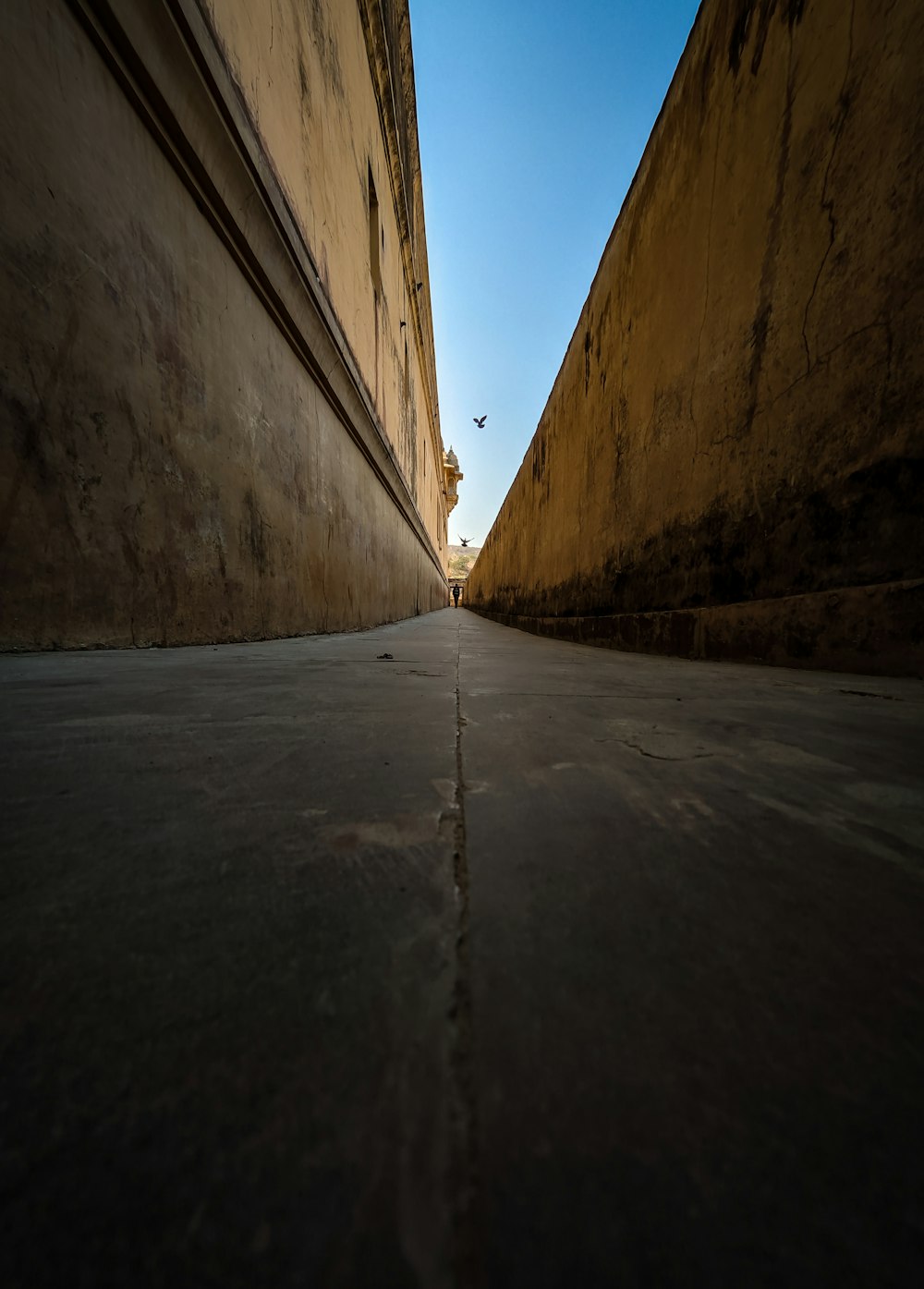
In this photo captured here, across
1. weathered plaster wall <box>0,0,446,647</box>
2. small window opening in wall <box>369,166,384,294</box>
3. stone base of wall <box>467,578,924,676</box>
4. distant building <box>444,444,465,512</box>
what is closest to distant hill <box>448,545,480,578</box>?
distant building <box>444,444,465,512</box>

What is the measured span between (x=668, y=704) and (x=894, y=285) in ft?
4.95

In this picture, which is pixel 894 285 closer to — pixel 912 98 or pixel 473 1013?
pixel 912 98

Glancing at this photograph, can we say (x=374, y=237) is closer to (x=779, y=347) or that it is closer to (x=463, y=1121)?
(x=779, y=347)

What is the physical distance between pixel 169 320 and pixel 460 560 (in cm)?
3760

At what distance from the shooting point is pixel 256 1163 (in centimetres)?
20

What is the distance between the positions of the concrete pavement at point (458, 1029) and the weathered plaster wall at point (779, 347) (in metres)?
1.33

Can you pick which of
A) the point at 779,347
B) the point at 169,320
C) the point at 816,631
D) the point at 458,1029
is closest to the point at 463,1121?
the point at 458,1029

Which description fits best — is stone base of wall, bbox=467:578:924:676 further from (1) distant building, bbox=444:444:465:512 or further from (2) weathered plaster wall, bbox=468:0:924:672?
(1) distant building, bbox=444:444:465:512

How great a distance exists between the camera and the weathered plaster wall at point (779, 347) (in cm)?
143

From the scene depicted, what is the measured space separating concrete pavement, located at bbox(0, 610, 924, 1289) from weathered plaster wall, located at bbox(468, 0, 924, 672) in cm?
133

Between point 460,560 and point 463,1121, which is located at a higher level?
point 460,560

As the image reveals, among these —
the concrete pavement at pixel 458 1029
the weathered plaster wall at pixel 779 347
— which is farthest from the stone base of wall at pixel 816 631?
the concrete pavement at pixel 458 1029

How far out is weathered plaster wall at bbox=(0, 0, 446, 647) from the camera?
1.53 m

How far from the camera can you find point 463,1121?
21 cm
